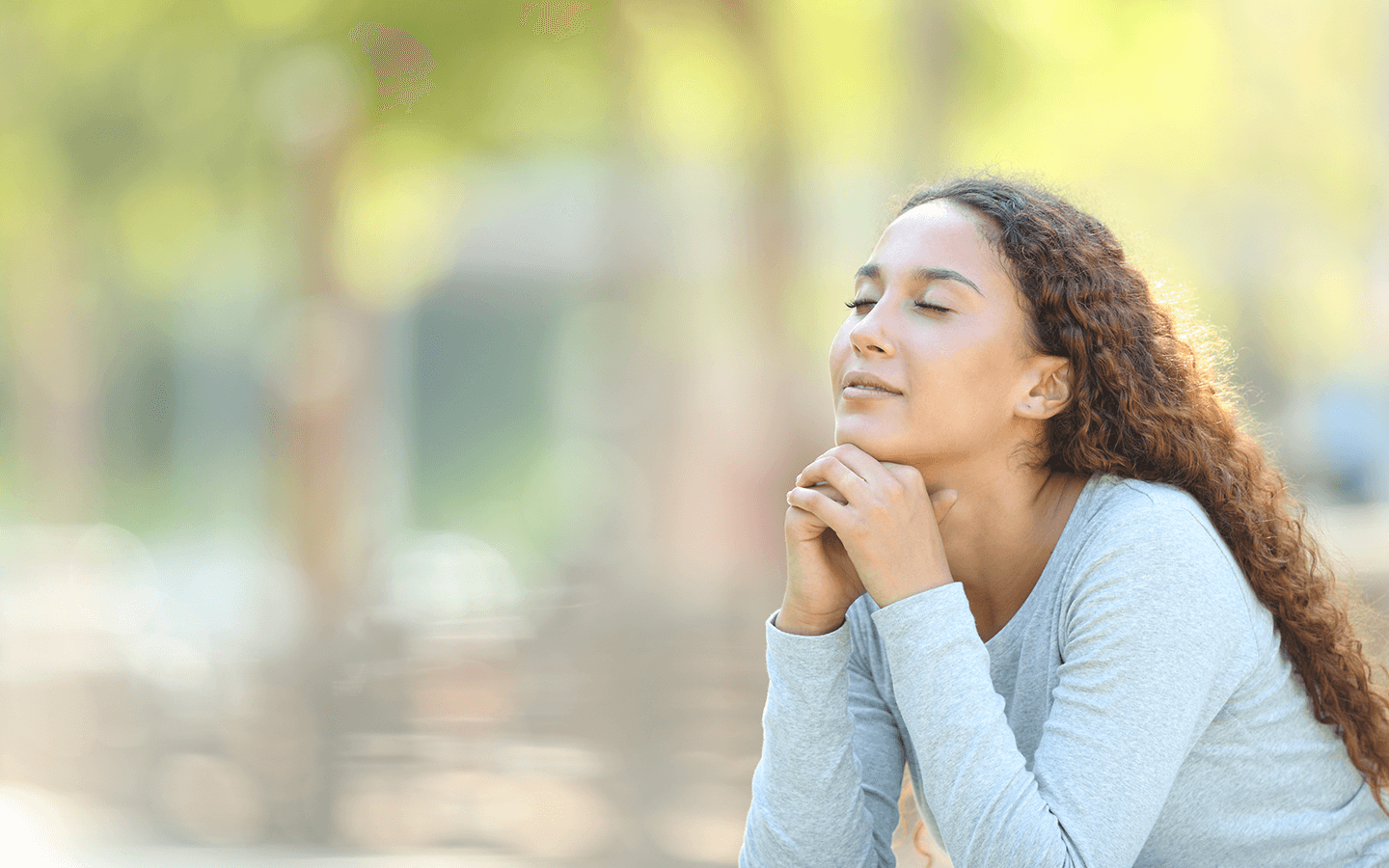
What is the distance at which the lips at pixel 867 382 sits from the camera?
166 cm

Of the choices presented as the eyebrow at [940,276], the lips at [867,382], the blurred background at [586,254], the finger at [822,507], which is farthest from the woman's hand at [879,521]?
the blurred background at [586,254]

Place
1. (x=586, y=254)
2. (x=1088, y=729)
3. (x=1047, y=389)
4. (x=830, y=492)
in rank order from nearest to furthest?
(x=1088, y=729), (x=830, y=492), (x=1047, y=389), (x=586, y=254)

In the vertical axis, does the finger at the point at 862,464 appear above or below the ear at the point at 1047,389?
below

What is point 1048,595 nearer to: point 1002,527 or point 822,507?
point 1002,527

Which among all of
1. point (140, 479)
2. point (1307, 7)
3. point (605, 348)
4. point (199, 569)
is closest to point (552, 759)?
point (605, 348)

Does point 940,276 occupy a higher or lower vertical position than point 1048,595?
higher

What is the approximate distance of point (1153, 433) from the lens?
5.57 feet

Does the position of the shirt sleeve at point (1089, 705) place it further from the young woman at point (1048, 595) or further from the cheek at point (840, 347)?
the cheek at point (840, 347)

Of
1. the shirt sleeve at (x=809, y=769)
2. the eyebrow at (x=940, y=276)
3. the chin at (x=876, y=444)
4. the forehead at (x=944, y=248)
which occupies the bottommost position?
the shirt sleeve at (x=809, y=769)

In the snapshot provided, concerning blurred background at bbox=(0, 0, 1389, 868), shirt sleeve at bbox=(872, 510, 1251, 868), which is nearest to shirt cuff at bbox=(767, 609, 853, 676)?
shirt sleeve at bbox=(872, 510, 1251, 868)

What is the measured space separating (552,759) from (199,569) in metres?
10.5

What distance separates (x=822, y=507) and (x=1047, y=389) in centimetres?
42

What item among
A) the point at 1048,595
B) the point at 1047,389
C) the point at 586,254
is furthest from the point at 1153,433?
the point at 586,254

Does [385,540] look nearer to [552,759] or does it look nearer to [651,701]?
[651,701]
